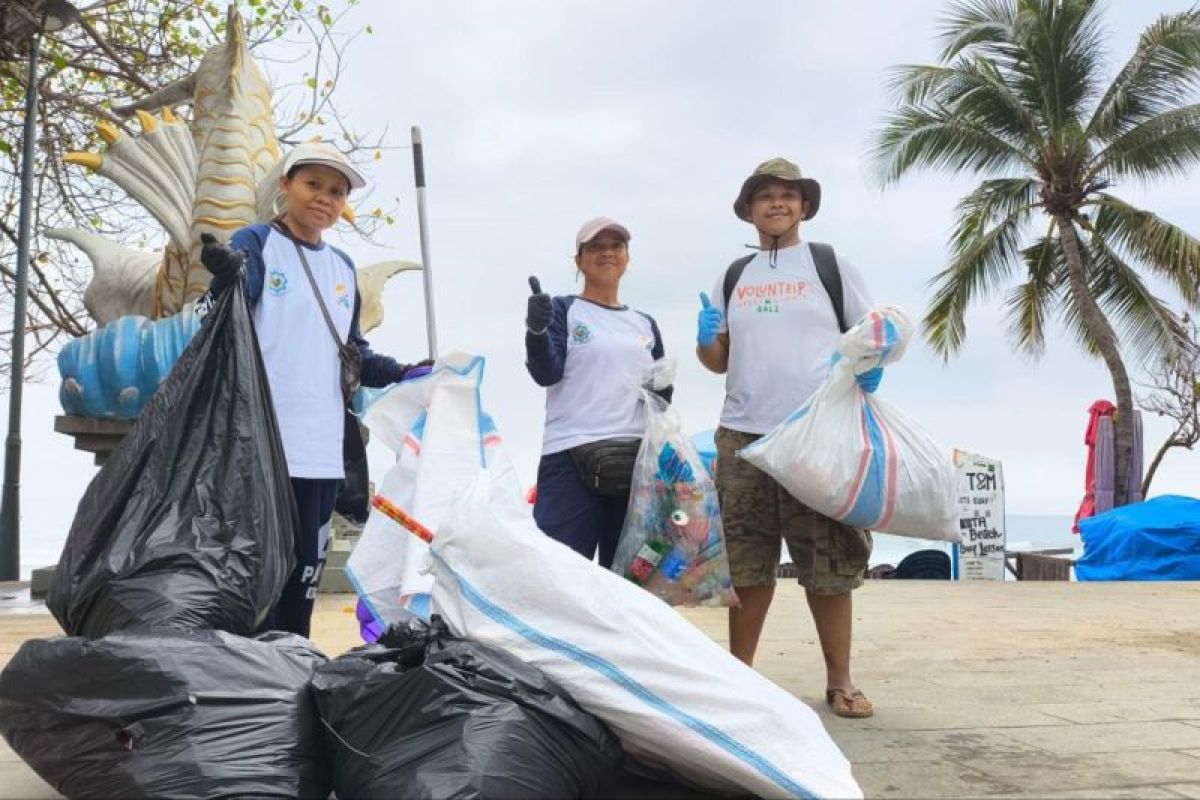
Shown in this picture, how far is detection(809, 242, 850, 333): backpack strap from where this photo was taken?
3555mm

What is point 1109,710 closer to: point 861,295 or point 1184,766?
point 1184,766

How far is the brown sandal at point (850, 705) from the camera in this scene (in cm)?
347

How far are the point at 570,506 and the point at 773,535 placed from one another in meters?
0.67

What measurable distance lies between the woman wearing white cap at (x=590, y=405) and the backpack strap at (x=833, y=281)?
1.98ft

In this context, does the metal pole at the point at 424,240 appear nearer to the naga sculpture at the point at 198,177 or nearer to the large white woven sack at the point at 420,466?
the large white woven sack at the point at 420,466

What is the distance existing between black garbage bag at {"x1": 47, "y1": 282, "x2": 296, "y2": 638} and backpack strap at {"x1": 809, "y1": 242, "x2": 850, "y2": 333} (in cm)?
177

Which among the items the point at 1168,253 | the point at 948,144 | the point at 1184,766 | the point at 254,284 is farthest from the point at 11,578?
the point at 1168,253

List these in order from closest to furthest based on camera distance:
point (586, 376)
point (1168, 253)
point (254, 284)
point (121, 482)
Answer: point (121, 482)
point (254, 284)
point (586, 376)
point (1168, 253)

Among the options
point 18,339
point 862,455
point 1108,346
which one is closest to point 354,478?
point 862,455

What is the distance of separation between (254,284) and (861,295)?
6.18ft

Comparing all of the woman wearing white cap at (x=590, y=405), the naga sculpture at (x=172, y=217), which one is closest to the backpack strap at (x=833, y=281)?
the woman wearing white cap at (x=590, y=405)

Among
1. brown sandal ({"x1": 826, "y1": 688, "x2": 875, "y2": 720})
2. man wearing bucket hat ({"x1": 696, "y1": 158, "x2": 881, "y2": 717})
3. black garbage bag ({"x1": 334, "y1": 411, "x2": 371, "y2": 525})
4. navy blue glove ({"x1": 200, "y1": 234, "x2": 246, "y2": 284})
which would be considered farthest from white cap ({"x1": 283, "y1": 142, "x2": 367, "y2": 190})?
brown sandal ({"x1": 826, "y1": 688, "x2": 875, "y2": 720})

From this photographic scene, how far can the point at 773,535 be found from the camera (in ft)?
11.6

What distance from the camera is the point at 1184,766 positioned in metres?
2.87
